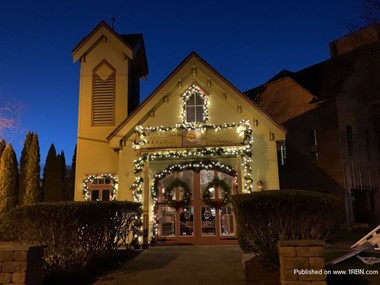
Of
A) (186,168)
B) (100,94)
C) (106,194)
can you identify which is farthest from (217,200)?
(100,94)

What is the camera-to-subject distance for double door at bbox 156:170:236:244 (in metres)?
14.1

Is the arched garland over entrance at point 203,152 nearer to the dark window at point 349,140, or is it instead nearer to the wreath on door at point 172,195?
the wreath on door at point 172,195

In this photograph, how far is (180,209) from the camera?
563 inches

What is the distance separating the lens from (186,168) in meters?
14.6

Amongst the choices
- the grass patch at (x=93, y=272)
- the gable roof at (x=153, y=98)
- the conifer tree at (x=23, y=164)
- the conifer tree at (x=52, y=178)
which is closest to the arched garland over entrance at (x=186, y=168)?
the gable roof at (x=153, y=98)

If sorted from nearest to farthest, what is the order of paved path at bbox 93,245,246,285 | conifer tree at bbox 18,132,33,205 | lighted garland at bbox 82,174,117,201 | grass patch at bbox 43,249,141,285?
grass patch at bbox 43,249,141,285
paved path at bbox 93,245,246,285
lighted garland at bbox 82,174,117,201
conifer tree at bbox 18,132,33,205

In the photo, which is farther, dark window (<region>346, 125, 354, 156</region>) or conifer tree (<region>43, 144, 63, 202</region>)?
dark window (<region>346, 125, 354, 156</region>)

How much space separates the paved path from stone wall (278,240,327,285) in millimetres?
1403

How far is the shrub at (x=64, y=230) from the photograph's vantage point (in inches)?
330

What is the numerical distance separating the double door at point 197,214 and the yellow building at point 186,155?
3cm

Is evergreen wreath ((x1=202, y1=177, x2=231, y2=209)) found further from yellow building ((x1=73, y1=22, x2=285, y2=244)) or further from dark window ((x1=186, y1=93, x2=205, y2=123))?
dark window ((x1=186, y1=93, x2=205, y2=123))

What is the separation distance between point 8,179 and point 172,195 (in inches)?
293

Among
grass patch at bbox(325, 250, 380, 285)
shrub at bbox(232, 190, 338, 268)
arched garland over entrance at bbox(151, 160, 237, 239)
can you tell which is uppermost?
arched garland over entrance at bbox(151, 160, 237, 239)

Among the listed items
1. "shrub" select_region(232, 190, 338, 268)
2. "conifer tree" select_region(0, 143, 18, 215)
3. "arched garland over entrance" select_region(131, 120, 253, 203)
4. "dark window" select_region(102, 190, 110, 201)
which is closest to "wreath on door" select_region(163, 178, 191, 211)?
"arched garland over entrance" select_region(131, 120, 253, 203)
